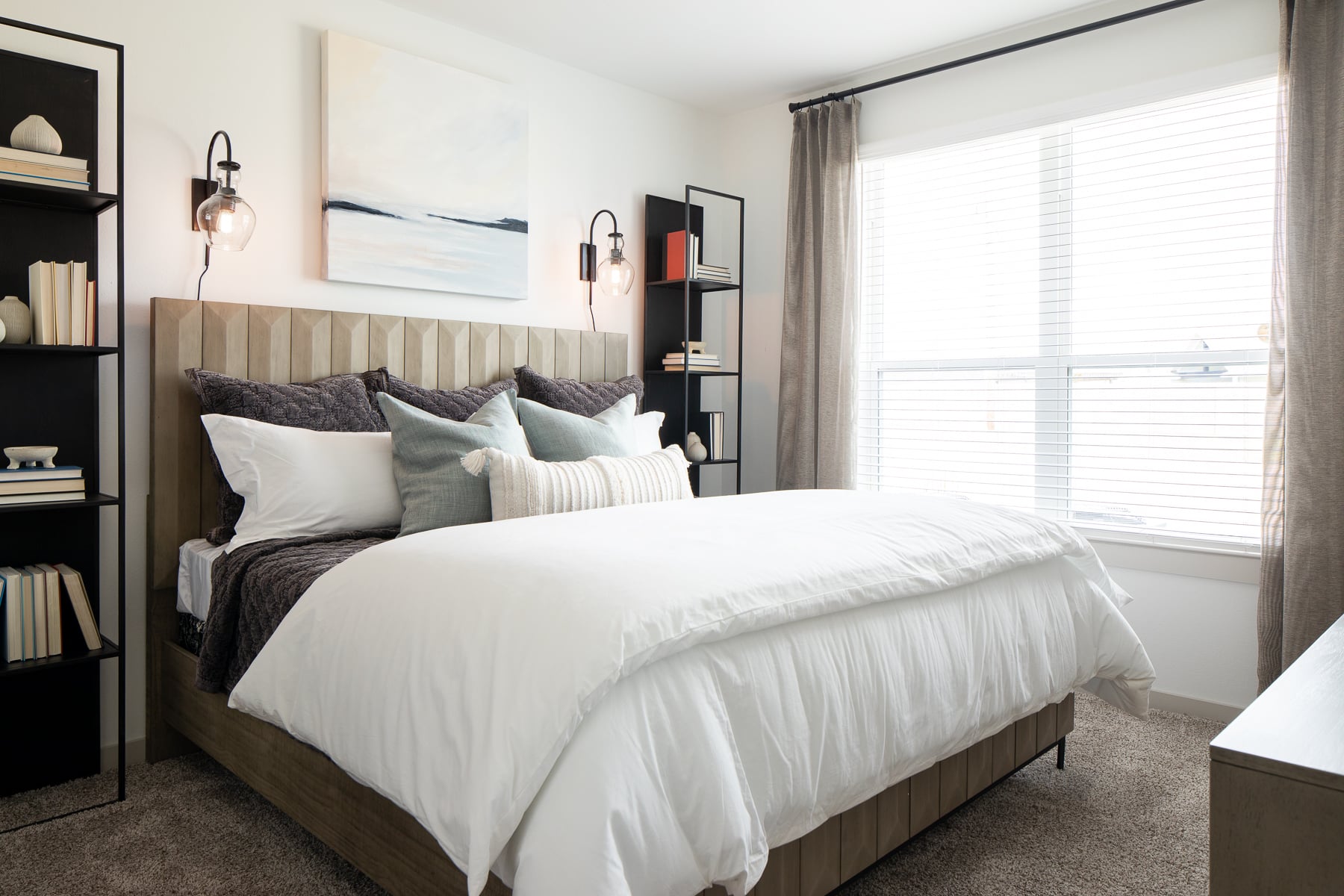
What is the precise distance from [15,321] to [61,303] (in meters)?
0.12

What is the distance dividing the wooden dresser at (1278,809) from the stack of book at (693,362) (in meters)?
3.06

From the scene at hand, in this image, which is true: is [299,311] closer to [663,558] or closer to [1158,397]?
[663,558]

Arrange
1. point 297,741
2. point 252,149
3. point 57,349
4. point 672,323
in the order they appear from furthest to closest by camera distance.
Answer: point 672,323
point 252,149
point 57,349
point 297,741

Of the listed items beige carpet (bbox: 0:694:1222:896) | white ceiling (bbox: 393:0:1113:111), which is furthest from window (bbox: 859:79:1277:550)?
beige carpet (bbox: 0:694:1222:896)

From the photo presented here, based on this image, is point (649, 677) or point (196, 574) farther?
point (196, 574)

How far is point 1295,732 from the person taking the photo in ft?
3.27

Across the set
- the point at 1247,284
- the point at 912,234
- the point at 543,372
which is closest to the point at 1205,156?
the point at 1247,284

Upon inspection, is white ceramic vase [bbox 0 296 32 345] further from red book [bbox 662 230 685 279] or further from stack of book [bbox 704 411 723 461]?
stack of book [bbox 704 411 723 461]

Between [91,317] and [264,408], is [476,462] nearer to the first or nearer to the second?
[264,408]

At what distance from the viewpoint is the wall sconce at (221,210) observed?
2.58m

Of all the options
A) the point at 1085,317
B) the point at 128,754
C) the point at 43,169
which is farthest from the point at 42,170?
the point at 1085,317

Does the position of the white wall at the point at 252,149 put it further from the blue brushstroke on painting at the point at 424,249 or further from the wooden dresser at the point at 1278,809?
the wooden dresser at the point at 1278,809

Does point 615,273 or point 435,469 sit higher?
→ point 615,273

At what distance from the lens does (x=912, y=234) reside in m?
3.82
